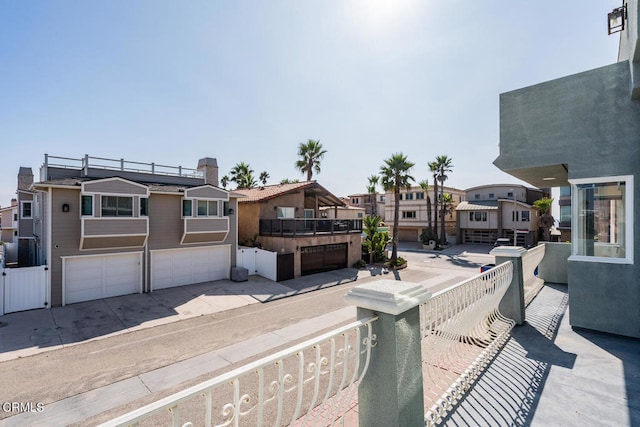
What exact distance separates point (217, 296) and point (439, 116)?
13.6 m

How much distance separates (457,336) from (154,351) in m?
8.72

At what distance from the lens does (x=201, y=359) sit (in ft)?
27.3

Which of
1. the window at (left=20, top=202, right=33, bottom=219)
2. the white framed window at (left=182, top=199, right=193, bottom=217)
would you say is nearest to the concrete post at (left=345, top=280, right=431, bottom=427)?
the white framed window at (left=182, top=199, right=193, bottom=217)

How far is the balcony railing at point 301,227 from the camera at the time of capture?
1922 cm

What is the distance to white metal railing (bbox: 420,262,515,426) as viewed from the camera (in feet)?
12.0

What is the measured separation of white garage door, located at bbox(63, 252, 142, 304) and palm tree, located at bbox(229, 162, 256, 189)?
2142 cm

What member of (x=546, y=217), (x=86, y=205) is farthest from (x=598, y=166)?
(x=546, y=217)

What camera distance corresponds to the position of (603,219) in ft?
22.8

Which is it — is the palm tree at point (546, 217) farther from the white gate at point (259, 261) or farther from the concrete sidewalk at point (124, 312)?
the white gate at point (259, 261)

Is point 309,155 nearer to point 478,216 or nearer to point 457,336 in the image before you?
point 478,216

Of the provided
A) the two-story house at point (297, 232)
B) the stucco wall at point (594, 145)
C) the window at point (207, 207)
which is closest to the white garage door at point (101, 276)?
the window at point (207, 207)

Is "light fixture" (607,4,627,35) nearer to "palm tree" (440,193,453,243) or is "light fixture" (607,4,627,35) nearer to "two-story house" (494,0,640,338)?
"two-story house" (494,0,640,338)

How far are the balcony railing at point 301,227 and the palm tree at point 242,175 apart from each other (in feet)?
54.1

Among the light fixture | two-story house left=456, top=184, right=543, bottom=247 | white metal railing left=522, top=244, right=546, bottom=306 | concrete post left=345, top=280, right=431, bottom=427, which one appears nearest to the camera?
concrete post left=345, top=280, right=431, bottom=427
